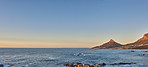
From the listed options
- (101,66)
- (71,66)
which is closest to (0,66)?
(71,66)

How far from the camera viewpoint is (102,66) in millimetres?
37156

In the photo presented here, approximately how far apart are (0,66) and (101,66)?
113ft

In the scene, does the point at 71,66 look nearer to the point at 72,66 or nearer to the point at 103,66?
the point at 72,66

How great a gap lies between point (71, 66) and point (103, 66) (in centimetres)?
1054

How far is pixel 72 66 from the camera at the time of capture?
37.1 metres

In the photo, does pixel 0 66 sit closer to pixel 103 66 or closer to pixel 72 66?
pixel 72 66

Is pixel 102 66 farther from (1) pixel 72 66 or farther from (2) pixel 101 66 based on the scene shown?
(1) pixel 72 66

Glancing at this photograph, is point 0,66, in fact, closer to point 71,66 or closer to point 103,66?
point 71,66

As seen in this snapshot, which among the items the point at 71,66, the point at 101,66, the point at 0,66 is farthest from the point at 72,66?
the point at 0,66

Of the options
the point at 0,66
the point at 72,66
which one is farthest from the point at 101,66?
the point at 0,66

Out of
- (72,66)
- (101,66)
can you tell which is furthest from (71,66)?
(101,66)

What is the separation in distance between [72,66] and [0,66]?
977 inches

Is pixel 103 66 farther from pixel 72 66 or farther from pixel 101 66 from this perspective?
pixel 72 66

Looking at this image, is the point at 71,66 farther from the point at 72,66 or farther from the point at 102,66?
the point at 102,66
